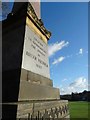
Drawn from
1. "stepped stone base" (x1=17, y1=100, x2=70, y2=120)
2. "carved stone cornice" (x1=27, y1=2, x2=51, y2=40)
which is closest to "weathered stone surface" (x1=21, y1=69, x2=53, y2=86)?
"stepped stone base" (x1=17, y1=100, x2=70, y2=120)

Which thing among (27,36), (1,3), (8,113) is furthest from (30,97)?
(1,3)

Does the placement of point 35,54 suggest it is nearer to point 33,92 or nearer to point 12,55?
point 12,55

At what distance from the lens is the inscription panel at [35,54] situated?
4285 millimetres

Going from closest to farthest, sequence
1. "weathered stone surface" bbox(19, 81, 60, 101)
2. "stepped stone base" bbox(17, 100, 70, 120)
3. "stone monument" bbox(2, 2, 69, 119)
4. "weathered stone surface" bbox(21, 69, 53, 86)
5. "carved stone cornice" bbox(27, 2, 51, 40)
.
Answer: "stepped stone base" bbox(17, 100, 70, 120)
"stone monument" bbox(2, 2, 69, 119)
"weathered stone surface" bbox(19, 81, 60, 101)
"weathered stone surface" bbox(21, 69, 53, 86)
"carved stone cornice" bbox(27, 2, 51, 40)

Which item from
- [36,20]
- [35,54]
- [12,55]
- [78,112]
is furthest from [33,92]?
[78,112]

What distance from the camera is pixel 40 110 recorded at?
357 centimetres

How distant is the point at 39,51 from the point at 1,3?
341cm

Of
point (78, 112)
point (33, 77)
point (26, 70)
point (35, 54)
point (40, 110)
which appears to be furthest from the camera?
point (78, 112)

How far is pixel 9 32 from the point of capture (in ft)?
15.8

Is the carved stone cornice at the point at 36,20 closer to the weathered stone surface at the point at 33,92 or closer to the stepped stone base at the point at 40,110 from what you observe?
the weathered stone surface at the point at 33,92

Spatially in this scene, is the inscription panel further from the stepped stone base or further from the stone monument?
the stepped stone base

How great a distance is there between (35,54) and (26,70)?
2.76 feet

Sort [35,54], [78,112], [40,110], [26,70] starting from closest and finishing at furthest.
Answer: [40,110] < [26,70] < [35,54] < [78,112]

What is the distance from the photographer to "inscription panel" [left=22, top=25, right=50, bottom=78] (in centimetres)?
429
